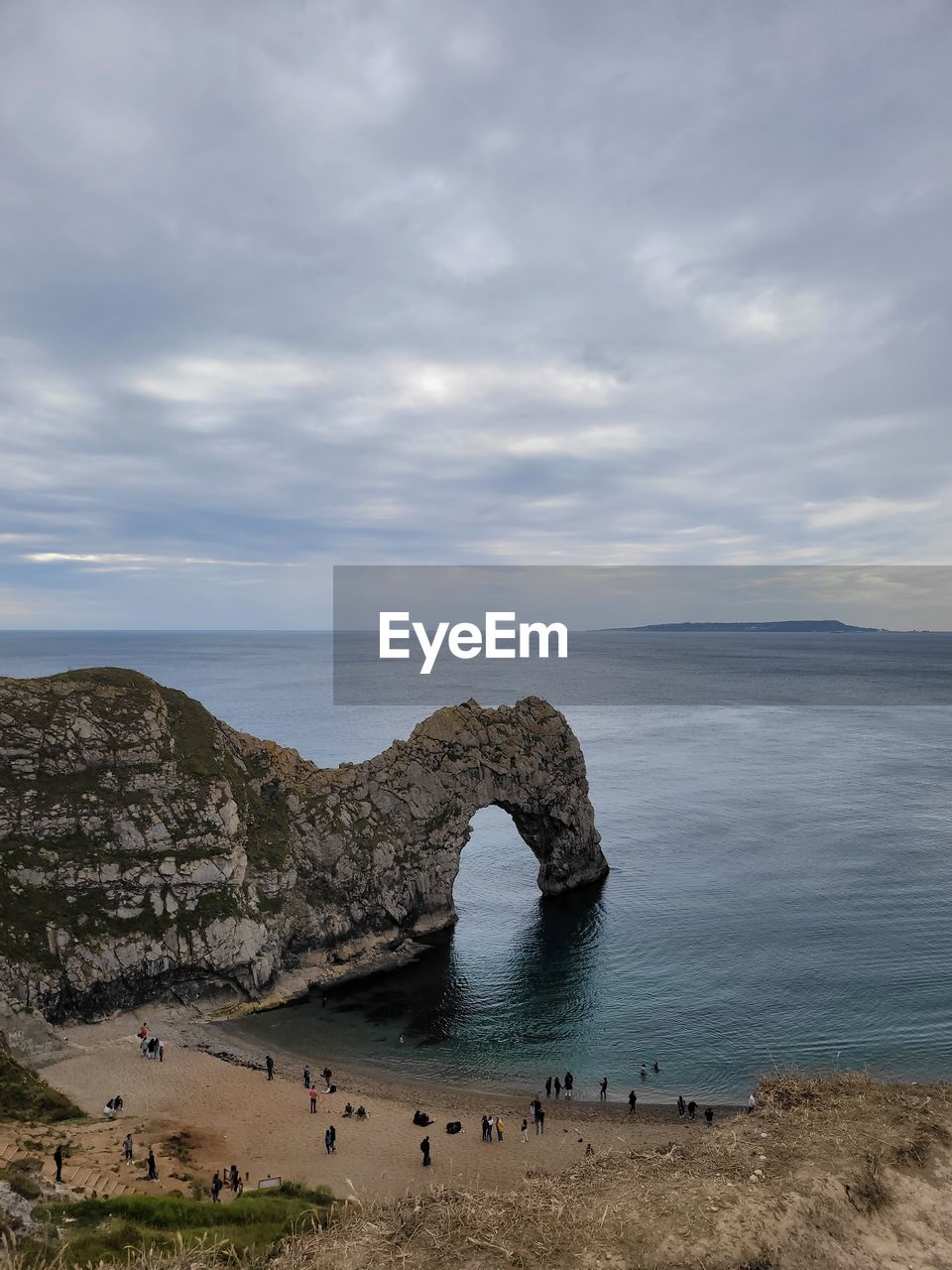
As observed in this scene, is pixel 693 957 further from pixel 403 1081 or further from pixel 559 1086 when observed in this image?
pixel 403 1081

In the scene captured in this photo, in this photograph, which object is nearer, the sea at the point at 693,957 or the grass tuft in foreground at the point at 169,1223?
the grass tuft in foreground at the point at 169,1223

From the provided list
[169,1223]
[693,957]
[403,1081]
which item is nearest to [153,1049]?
[403,1081]

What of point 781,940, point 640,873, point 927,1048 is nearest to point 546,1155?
point 927,1048

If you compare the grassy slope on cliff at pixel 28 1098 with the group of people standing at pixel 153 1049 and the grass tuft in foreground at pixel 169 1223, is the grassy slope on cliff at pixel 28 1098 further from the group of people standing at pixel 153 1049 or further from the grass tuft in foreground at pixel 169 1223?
the grass tuft in foreground at pixel 169 1223

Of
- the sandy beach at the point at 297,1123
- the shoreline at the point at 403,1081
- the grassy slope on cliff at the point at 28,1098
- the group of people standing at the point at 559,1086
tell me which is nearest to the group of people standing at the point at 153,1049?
the sandy beach at the point at 297,1123

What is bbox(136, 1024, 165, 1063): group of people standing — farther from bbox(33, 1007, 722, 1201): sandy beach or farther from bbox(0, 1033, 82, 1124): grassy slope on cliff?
bbox(0, 1033, 82, 1124): grassy slope on cliff

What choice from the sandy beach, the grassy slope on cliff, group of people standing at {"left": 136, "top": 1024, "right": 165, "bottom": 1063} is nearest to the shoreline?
the sandy beach

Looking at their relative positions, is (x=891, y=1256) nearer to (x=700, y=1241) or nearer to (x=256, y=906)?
(x=700, y=1241)
